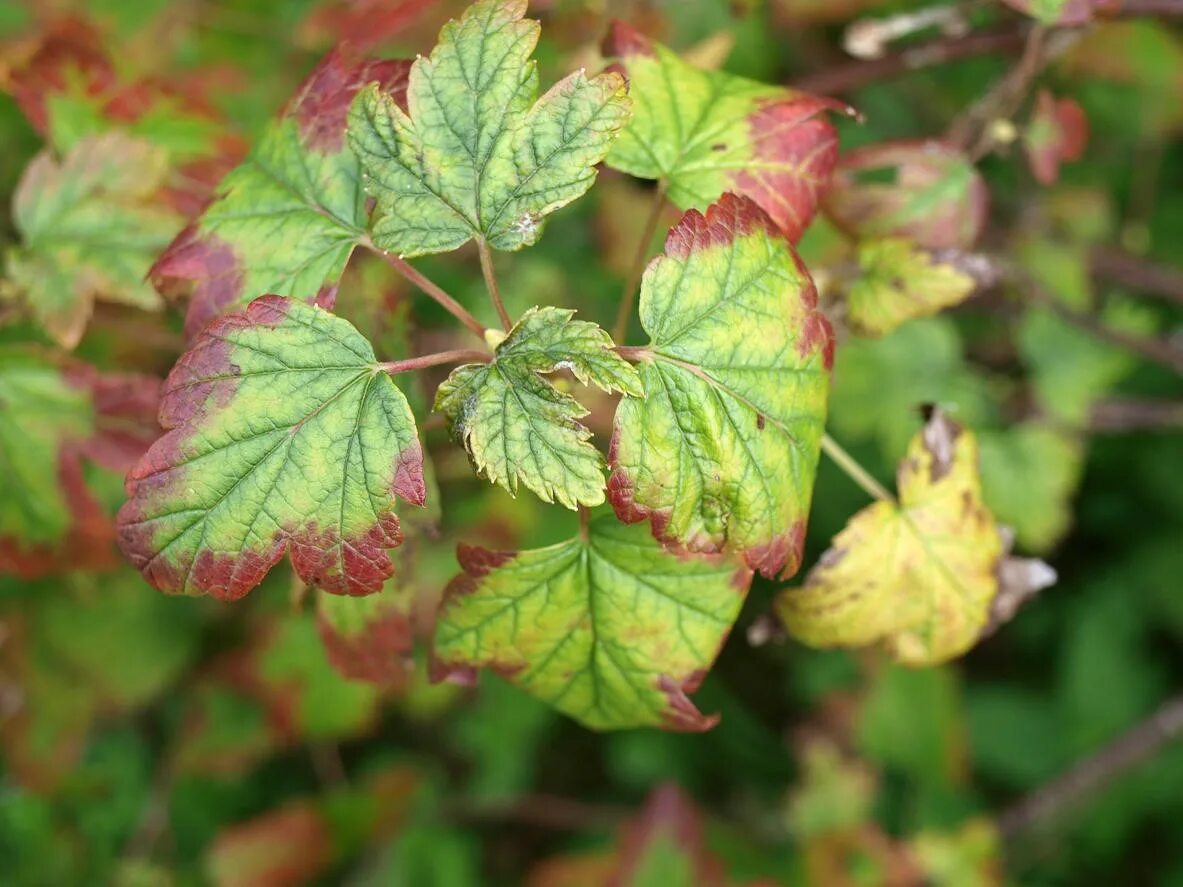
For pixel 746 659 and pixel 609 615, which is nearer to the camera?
pixel 609 615

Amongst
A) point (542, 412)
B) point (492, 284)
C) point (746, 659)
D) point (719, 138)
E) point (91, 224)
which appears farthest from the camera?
point (746, 659)

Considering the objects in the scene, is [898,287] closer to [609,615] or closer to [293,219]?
[609,615]

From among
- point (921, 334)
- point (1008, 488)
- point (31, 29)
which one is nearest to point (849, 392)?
point (921, 334)

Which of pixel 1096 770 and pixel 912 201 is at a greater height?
pixel 912 201

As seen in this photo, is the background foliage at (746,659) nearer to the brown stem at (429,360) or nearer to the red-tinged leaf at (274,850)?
the red-tinged leaf at (274,850)

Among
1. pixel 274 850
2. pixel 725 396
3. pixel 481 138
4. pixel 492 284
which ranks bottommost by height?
pixel 274 850

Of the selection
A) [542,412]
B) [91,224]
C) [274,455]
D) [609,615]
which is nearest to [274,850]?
[91,224]

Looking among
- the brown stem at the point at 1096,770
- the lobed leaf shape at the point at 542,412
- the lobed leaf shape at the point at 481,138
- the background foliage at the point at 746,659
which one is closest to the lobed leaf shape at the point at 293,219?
the lobed leaf shape at the point at 481,138
